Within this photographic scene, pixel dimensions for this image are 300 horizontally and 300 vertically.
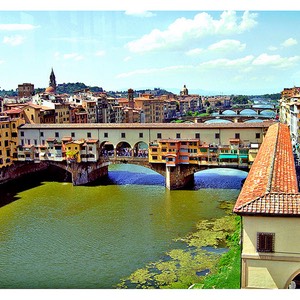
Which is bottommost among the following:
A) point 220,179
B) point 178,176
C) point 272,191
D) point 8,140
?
point 220,179

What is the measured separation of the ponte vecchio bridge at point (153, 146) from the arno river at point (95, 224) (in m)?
0.43

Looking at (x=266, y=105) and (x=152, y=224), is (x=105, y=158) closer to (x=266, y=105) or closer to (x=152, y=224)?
(x=152, y=224)

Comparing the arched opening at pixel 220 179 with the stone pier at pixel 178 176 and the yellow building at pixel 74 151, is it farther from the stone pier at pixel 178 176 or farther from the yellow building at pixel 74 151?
the yellow building at pixel 74 151

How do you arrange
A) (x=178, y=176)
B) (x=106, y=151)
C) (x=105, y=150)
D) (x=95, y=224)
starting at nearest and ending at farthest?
1. (x=95, y=224)
2. (x=178, y=176)
3. (x=106, y=151)
4. (x=105, y=150)

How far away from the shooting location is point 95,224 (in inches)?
267

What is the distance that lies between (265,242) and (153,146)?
6.41 meters

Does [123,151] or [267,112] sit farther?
[267,112]

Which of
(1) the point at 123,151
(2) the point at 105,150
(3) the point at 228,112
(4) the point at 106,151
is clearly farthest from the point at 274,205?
(3) the point at 228,112

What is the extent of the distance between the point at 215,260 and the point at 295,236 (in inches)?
93.2

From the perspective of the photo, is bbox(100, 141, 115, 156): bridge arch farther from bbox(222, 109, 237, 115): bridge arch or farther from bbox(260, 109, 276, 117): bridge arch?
bbox(222, 109, 237, 115): bridge arch

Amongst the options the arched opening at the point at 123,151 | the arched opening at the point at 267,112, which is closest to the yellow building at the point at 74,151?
the arched opening at the point at 123,151

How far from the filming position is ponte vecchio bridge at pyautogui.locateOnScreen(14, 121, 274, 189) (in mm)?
9180

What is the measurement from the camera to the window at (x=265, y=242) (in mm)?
3090

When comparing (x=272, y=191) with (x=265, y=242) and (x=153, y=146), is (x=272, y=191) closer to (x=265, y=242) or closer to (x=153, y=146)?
(x=265, y=242)
